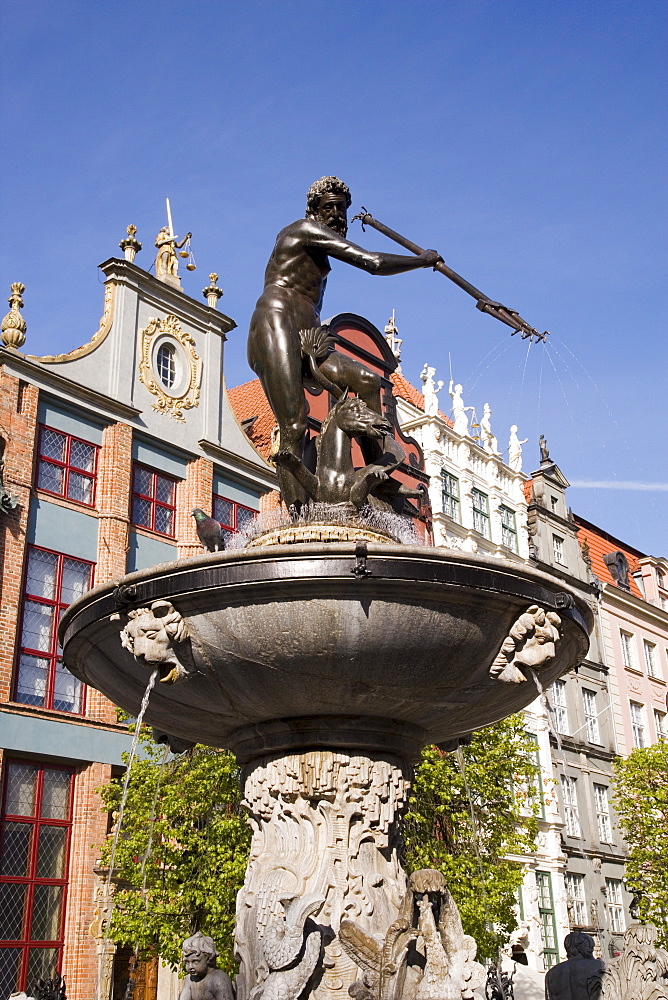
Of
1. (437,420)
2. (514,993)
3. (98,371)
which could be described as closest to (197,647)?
(98,371)

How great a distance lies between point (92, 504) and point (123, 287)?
5785mm

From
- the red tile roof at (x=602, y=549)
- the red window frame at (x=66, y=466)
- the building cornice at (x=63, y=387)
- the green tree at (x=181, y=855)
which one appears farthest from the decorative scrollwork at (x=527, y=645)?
the red tile roof at (x=602, y=549)

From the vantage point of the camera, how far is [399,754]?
289 inches

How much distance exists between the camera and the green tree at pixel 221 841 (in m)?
17.1

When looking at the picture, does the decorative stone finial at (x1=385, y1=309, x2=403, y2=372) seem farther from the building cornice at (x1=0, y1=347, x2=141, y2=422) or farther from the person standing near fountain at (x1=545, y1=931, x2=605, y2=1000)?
the person standing near fountain at (x1=545, y1=931, x2=605, y2=1000)

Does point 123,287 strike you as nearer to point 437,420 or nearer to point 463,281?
point 437,420

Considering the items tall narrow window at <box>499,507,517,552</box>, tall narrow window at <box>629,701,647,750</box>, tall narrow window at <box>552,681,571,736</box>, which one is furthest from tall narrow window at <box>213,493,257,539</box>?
tall narrow window at <box>629,701,647,750</box>

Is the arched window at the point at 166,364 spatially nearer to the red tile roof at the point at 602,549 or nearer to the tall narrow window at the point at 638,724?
the red tile roof at the point at 602,549

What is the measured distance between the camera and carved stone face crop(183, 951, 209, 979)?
21.3 feet

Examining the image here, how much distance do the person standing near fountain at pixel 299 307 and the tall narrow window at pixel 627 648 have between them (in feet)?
123

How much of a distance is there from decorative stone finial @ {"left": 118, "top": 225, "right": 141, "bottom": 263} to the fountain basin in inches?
778

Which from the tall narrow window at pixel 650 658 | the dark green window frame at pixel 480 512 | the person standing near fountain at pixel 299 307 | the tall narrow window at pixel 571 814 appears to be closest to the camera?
the person standing near fountain at pixel 299 307

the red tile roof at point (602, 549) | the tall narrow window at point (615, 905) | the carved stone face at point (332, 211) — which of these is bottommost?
the tall narrow window at point (615, 905)

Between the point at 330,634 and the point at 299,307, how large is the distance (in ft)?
9.18
